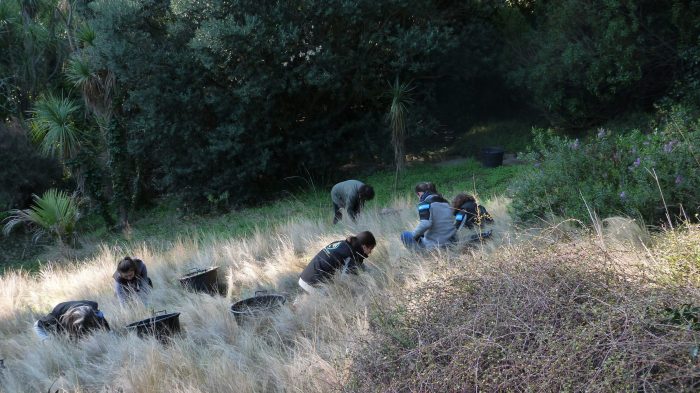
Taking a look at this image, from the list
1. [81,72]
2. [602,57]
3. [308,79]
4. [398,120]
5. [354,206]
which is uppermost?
[81,72]

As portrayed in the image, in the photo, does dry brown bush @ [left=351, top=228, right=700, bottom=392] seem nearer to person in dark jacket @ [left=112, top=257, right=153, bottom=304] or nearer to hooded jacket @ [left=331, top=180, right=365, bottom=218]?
person in dark jacket @ [left=112, top=257, right=153, bottom=304]

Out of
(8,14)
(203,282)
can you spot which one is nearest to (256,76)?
(203,282)

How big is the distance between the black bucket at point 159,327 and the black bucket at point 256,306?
54 cm

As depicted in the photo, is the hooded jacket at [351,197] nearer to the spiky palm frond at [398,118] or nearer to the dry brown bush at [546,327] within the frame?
the spiky palm frond at [398,118]

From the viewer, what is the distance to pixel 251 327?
17.9ft

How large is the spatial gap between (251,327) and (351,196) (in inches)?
181

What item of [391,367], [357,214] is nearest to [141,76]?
[357,214]

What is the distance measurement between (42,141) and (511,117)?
13.9 metres

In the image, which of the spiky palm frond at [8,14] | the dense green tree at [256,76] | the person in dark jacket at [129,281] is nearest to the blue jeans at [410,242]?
the person in dark jacket at [129,281]

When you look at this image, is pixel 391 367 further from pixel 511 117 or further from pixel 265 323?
pixel 511 117

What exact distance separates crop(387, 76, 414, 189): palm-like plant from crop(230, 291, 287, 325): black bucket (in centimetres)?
877

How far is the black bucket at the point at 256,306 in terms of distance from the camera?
5.67 m

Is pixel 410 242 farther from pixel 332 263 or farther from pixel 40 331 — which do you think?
pixel 40 331

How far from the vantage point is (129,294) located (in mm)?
7164
